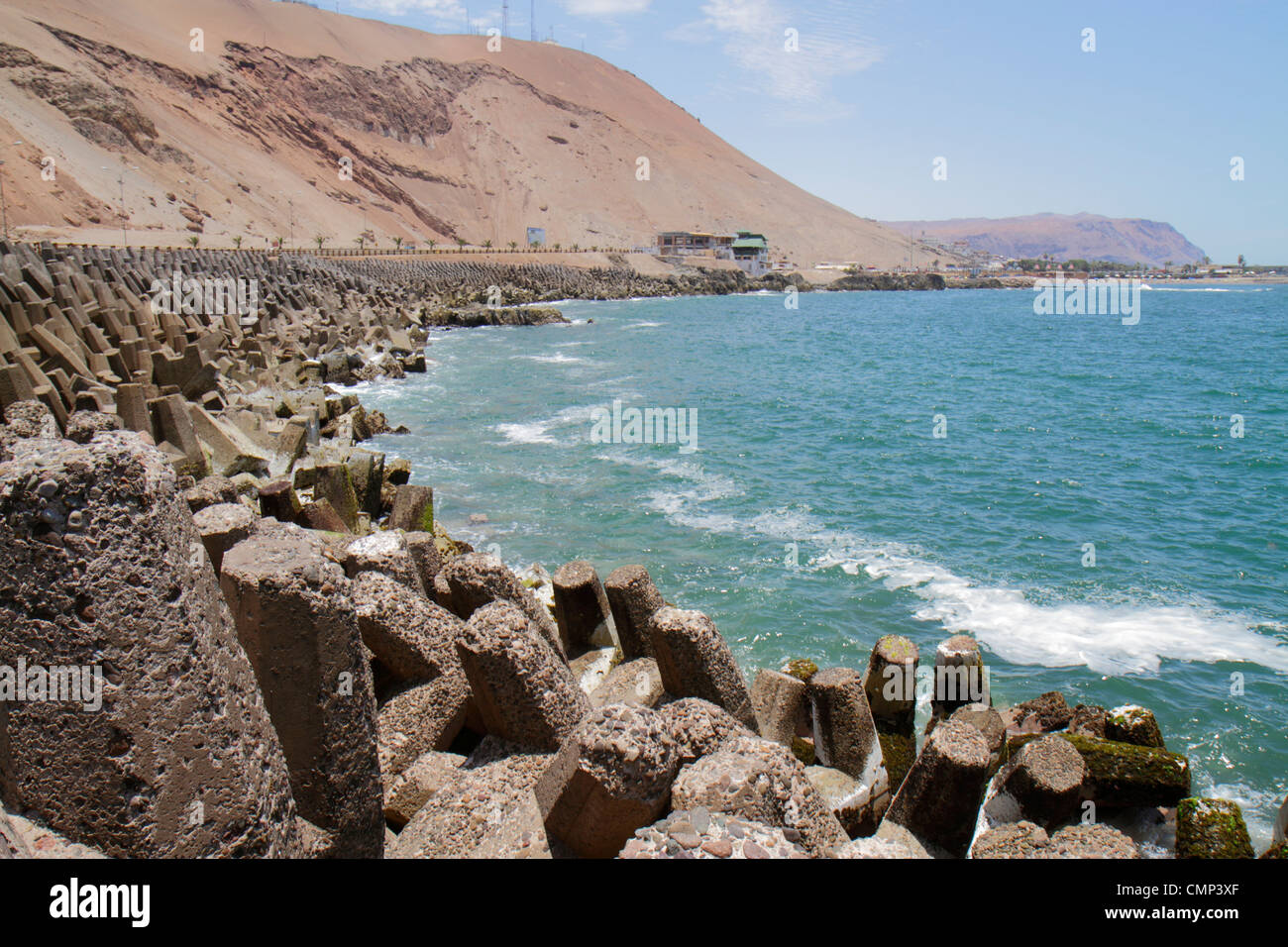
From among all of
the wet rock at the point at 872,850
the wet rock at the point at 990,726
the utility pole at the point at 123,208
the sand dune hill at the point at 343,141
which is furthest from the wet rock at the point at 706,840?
the utility pole at the point at 123,208

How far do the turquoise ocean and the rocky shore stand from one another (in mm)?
2186

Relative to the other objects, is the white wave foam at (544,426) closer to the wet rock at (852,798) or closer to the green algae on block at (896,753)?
the green algae on block at (896,753)

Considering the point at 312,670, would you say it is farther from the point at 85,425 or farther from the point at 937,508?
the point at 937,508

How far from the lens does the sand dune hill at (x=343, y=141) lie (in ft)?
210

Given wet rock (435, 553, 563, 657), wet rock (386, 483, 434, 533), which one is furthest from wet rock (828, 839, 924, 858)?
wet rock (386, 483, 434, 533)

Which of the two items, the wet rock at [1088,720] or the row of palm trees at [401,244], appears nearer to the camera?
the wet rock at [1088,720]

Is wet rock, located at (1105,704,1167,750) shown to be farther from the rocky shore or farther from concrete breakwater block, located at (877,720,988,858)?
concrete breakwater block, located at (877,720,988,858)

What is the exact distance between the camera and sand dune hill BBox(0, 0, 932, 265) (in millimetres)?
63969

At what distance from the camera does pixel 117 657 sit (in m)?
2.52

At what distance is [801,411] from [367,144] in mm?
97988

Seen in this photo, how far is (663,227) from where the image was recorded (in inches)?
5531

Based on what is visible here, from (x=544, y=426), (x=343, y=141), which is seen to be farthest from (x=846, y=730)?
(x=343, y=141)
